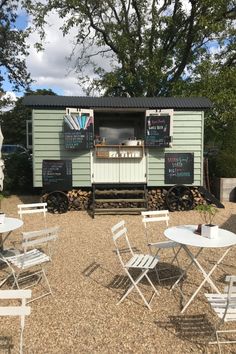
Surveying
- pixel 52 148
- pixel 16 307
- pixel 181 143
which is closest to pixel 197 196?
pixel 181 143

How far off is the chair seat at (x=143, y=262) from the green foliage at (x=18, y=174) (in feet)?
26.4

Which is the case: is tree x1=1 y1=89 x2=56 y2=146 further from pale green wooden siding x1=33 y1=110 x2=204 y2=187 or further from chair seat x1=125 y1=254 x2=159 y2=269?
chair seat x1=125 y1=254 x2=159 y2=269

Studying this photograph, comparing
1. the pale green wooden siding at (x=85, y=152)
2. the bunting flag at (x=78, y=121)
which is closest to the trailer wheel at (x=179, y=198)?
the pale green wooden siding at (x=85, y=152)

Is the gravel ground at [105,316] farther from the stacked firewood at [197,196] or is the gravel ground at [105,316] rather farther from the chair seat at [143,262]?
the stacked firewood at [197,196]

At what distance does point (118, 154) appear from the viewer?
933 cm

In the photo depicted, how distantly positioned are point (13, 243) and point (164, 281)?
9.64 feet

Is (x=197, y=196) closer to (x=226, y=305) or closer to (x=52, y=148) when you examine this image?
(x=52, y=148)

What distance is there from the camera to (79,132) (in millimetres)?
9172

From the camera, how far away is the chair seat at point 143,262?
437 cm

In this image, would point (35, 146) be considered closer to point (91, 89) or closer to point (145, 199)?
point (145, 199)

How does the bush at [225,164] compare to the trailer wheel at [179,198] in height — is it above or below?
above

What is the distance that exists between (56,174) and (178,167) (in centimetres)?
291

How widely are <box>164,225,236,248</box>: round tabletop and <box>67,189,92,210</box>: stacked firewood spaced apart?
504 cm

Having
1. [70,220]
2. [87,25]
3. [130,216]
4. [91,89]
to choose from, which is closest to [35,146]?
[70,220]
